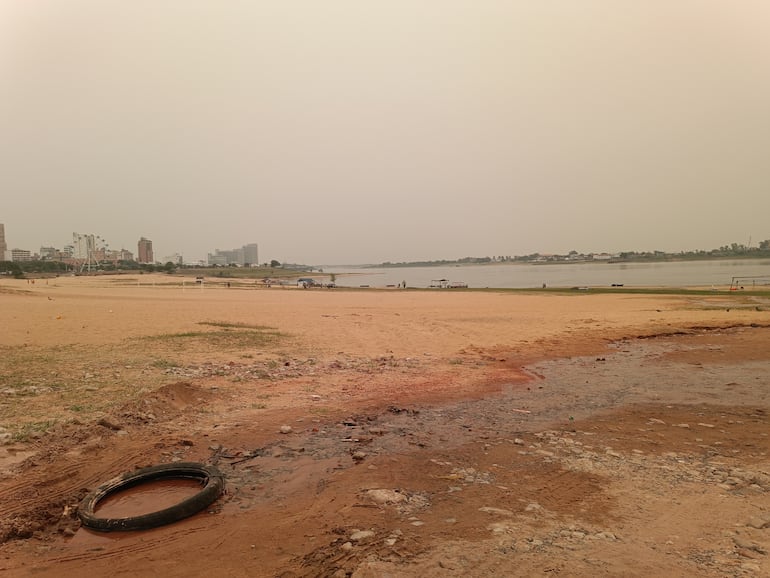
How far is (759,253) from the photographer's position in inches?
6919

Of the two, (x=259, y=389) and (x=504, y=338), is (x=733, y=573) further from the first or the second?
(x=504, y=338)

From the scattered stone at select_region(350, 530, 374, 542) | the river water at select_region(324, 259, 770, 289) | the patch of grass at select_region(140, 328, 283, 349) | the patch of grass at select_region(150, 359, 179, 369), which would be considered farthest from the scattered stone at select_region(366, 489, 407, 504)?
the river water at select_region(324, 259, 770, 289)

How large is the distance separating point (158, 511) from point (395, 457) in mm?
2803

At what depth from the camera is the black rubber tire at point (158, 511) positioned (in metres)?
4.21

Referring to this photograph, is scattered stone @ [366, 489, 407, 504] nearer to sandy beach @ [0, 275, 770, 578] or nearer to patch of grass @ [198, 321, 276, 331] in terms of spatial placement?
sandy beach @ [0, 275, 770, 578]

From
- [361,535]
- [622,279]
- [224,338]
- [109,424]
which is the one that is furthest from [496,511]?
[622,279]

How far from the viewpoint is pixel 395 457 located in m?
5.92

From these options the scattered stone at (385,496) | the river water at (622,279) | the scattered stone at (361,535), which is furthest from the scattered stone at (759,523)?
the river water at (622,279)

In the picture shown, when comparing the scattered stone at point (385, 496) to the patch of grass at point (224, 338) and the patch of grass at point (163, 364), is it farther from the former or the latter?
the patch of grass at point (224, 338)

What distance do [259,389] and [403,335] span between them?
913cm

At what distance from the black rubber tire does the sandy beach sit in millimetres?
105

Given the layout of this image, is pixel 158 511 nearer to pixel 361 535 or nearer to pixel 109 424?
pixel 361 535

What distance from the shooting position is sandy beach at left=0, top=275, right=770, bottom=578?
12.3 feet

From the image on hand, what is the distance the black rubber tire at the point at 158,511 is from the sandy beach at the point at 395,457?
0.10 m
